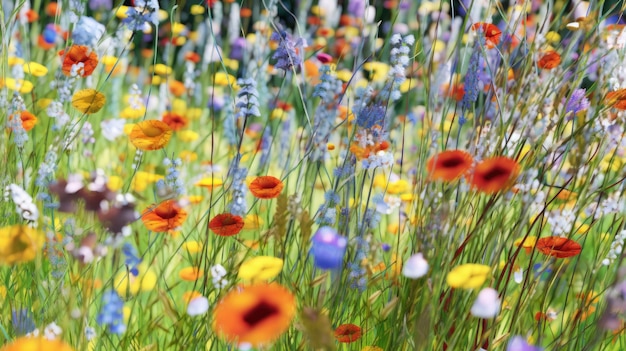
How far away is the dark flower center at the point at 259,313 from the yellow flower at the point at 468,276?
0.23 m

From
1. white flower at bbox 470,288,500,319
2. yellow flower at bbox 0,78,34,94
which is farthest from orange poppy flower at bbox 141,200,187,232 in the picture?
yellow flower at bbox 0,78,34,94

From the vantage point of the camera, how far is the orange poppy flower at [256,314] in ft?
2.19

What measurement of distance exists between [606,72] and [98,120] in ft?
6.40

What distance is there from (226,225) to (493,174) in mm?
431

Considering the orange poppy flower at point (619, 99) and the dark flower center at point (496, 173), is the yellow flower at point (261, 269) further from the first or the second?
the orange poppy flower at point (619, 99)

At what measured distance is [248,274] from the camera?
33.1 inches

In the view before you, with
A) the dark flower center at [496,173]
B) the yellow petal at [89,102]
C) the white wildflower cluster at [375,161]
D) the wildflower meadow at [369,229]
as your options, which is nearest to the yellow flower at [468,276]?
the wildflower meadow at [369,229]

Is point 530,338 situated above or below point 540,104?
below

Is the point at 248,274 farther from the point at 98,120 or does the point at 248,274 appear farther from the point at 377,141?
the point at 98,120

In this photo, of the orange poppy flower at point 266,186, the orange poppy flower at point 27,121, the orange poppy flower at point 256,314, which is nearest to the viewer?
the orange poppy flower at point 256,314

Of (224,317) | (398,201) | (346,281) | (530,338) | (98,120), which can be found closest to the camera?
(224,317)

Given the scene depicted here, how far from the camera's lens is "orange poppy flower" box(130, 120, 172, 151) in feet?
3.98

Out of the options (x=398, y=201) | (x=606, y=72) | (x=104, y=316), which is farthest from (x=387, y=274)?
(x=104, y=316)

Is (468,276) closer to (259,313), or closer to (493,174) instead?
(493,174)
